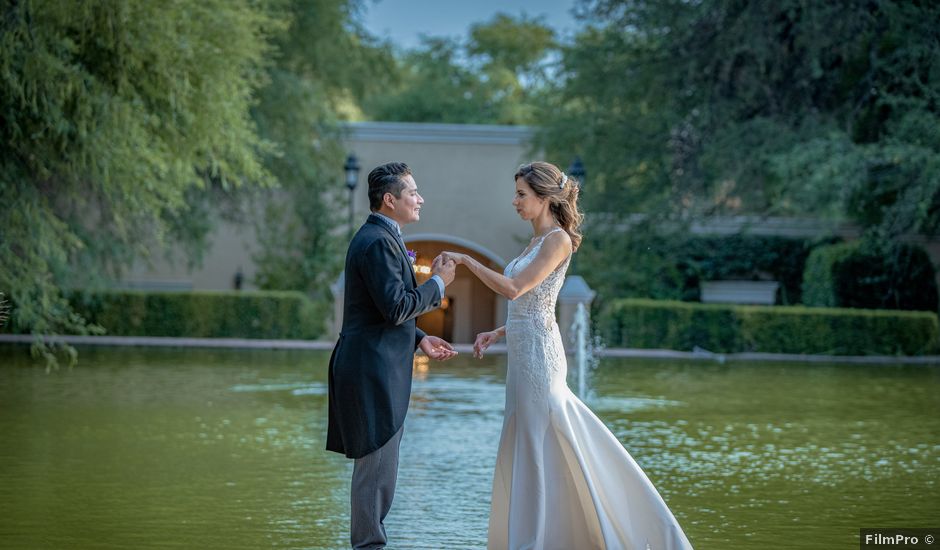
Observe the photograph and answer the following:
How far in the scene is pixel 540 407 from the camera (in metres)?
5.98

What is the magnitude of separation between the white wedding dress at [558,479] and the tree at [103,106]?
7607 mm

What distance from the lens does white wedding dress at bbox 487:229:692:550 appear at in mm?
5863

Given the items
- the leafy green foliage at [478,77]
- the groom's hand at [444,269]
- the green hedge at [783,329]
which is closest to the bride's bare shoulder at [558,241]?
the groom's hand at [444,269]

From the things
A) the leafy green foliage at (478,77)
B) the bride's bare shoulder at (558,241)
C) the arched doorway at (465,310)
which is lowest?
the arched doorway at (465,310)

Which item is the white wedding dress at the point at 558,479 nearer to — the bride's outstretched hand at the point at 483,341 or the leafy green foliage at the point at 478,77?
the bride's outstretched hand at the point at 483,341

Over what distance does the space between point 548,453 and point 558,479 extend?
0.13 m

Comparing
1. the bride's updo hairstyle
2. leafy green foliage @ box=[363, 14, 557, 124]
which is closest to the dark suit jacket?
the bride's updo hairstyle

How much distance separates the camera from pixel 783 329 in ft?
77.0

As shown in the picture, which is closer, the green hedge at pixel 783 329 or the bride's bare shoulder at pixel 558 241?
the bride's bare shoulder at pixel 558 241

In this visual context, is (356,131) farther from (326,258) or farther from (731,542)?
(731,542)

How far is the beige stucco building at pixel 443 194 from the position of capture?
29.8 metres

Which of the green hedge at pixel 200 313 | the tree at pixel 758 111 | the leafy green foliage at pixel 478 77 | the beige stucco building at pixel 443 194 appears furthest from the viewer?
the leafy green foliage at pixel 478 77

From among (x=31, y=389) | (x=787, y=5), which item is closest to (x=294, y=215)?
(x=787, y=5)

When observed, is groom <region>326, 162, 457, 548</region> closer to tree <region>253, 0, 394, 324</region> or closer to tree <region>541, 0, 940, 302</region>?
tree <region>541, 0, 940, 302</region>
